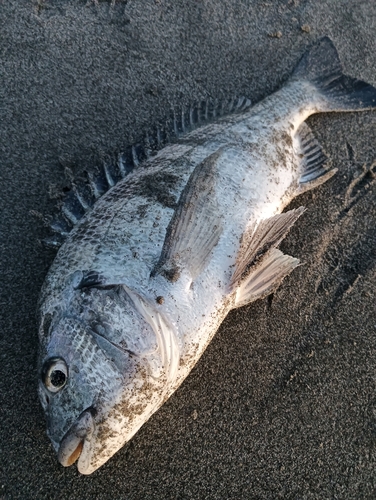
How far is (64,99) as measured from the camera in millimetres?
3273

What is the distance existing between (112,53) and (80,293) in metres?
2.31

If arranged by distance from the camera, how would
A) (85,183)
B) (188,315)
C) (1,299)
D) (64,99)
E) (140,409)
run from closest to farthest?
(140,409)
(188,315)
(1,299)
(85,183)
(64,99)

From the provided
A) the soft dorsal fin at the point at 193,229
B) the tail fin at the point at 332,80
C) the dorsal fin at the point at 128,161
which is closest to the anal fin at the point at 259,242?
the soft dorsal fin at the point at 193,229

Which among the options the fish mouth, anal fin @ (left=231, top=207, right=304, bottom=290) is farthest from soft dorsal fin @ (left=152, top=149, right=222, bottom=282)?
the fish mouth

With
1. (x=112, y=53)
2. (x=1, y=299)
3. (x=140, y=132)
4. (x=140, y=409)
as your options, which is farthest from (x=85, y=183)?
(x=140, y=409)

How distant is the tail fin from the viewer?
355 cm

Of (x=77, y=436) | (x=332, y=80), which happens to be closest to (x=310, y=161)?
(x=332, y=80)

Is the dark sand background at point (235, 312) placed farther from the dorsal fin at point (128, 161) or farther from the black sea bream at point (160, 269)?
the black sea bream at point (160, 269)

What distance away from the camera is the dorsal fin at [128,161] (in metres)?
2.67

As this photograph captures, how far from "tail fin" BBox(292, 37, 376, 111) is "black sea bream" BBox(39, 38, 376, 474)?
500 millimetres

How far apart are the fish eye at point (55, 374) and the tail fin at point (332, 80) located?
2931 mm

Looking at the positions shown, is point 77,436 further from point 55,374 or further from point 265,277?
point 265,277

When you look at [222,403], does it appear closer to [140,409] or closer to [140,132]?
[140,409]

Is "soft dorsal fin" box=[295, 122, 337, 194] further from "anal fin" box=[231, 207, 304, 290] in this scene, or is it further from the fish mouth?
the fish mouth
